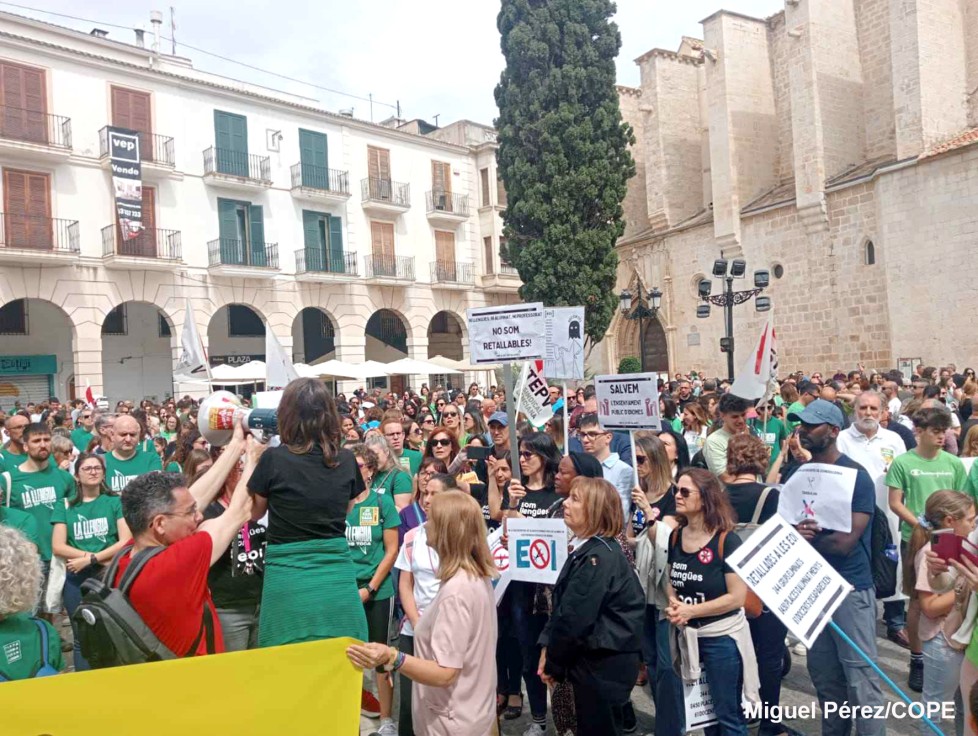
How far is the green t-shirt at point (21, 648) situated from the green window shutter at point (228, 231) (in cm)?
2244

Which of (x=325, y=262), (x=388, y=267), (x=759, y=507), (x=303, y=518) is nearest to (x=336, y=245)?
(x=325, y=262)

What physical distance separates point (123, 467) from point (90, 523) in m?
0.76

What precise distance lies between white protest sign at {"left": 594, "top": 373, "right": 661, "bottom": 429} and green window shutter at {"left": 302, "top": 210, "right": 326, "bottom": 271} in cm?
2046

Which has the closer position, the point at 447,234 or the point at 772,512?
the point at 772,512

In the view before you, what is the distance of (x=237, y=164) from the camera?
24.0 metres

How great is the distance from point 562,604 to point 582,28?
71.5 ft

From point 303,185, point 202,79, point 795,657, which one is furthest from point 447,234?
point 795,657

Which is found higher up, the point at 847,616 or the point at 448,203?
the point at 448,203

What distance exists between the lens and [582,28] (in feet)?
72.5

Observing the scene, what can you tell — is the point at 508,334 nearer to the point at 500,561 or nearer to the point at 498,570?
the point at 500,561

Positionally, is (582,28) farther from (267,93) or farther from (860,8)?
(267,93)

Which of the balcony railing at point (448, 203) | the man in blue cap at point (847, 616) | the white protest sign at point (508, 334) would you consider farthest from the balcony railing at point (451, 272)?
the man in blue cap at point (847, 616)

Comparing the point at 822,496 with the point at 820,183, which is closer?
the point at 822,496

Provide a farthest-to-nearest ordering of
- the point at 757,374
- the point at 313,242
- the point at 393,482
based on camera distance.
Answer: the point at 313,242
the point at 757,374
the point at 393,482
